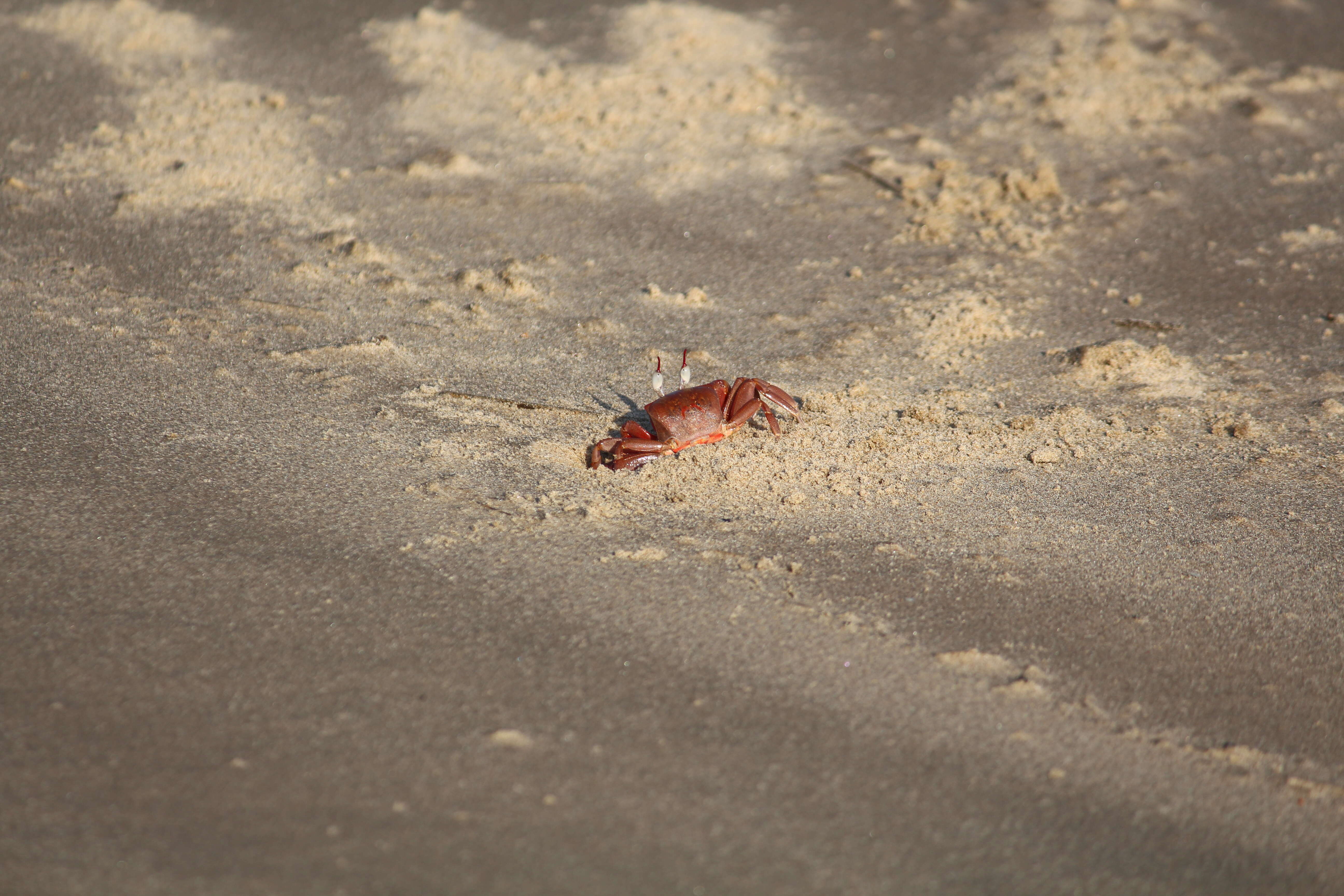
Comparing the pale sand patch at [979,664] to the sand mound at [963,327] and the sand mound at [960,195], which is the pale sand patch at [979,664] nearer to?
the sand mound at [963,327]

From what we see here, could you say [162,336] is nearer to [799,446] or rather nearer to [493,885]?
[799,446]

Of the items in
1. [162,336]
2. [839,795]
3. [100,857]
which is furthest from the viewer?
[162,336]

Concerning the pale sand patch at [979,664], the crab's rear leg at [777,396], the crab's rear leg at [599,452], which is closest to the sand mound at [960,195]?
the crab's rear leg at [777,396]

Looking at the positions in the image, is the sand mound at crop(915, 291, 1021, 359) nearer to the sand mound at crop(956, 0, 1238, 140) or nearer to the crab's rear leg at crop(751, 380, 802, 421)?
the crab's rear leg at crop(751, 380, 802, 421)

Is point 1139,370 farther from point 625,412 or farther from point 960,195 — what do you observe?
point 625,412

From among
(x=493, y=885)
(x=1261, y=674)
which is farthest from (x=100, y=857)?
(x=1261, y=674)

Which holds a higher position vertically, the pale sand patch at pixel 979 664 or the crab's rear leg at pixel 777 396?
the crab's rear leg at pixel 777 396
